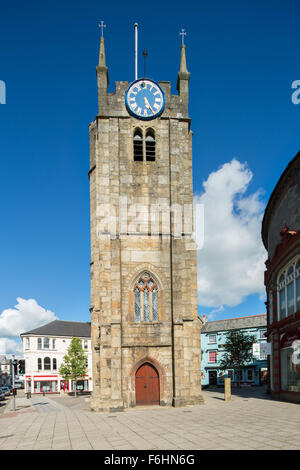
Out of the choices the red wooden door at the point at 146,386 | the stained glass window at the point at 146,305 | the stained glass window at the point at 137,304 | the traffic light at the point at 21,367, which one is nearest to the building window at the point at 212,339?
the traffic light at the point at 21,367

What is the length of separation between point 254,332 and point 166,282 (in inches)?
1532

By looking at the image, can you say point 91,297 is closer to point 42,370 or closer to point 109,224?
point 109,224

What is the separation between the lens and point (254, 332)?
60.4 metres

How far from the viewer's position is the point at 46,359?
6341 centimetres

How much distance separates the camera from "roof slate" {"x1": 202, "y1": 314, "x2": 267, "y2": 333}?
6091 cm

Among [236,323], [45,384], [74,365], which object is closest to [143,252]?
[74,365]

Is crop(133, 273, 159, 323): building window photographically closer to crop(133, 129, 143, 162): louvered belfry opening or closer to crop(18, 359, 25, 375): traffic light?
crop(133, 129, 143, 162): louvered belfry opening

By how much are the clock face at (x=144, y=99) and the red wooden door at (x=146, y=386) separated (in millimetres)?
16814

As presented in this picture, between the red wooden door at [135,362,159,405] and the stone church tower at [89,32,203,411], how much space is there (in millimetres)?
59

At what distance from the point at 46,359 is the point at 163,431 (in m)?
52.2

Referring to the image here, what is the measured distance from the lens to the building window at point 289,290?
25922 mm
